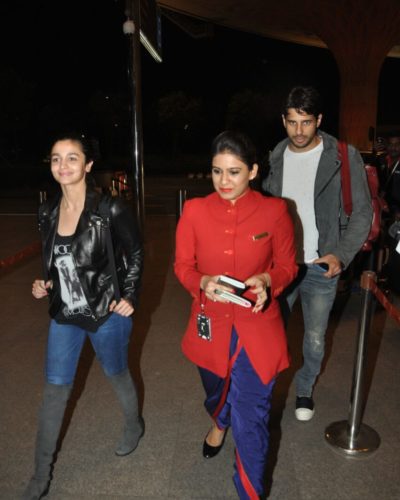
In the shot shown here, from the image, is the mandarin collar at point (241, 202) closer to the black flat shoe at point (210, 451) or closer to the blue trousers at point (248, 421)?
the blue trousers at point (248, 421)

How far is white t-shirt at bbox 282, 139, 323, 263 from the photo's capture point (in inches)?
129

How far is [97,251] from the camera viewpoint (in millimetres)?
2719

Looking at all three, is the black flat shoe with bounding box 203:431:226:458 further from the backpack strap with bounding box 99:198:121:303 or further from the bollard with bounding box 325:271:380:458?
the backpack strap with bounding box 99:198:121:303

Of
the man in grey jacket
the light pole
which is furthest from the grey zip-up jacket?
the light pole

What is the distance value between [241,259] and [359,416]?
1.57m

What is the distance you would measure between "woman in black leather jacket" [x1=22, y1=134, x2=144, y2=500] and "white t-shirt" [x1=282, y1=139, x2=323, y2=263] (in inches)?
42.4

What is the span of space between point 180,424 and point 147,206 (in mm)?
12803

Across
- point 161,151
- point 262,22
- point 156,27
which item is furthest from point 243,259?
point 161,151

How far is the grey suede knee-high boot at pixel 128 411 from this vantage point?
9.95ft

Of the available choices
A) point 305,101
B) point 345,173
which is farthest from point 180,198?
point 305,101

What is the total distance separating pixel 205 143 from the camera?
70.0 meters

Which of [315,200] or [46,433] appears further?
[315,200]

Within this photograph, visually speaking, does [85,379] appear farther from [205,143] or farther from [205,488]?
[205,143]

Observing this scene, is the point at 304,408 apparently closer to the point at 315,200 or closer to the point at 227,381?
the point at 227,381
